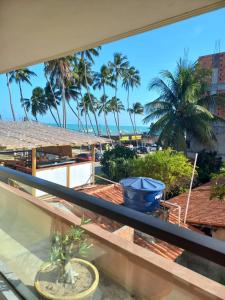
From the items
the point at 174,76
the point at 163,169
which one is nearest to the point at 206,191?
the point at 163,169

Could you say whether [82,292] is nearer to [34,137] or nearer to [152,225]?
[152,225]

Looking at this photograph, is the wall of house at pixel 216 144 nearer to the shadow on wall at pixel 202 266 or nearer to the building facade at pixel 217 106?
the building facade at pixel 217 106

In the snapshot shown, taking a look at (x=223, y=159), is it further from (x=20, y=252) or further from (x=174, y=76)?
(x=20, y=252)

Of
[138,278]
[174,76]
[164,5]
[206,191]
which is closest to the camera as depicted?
[138,278]

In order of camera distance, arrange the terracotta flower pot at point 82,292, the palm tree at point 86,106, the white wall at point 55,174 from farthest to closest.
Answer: the palm tree at point 86,106, the white wall at point 55,174, the terracotta flower pot at point 82,292

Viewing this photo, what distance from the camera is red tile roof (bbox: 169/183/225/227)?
6.28m

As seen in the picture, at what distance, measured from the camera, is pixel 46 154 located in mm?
11680

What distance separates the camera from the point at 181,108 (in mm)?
14508

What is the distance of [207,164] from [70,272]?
502 inches

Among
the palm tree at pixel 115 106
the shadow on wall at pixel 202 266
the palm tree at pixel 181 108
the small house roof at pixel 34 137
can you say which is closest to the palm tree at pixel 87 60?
the palm tree at pixel 115 106

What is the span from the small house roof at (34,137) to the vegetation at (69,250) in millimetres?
7546

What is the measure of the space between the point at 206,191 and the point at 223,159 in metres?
5.40

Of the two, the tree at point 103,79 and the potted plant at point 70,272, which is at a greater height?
the tree at point 103,79

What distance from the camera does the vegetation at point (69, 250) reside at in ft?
3.90
